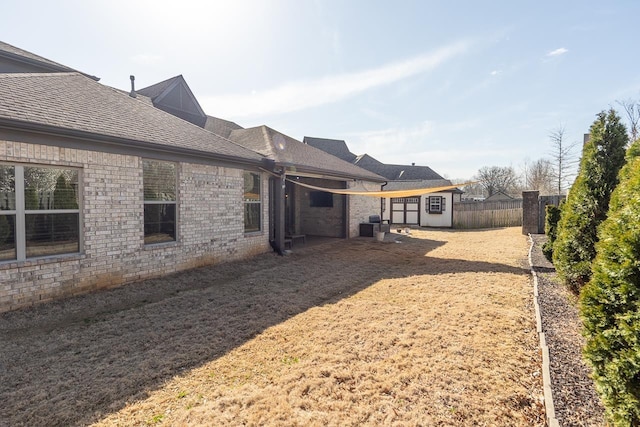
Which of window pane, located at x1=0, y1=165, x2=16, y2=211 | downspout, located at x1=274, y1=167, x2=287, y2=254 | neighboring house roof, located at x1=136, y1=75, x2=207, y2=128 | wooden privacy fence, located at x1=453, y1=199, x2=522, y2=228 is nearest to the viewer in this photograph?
window pane, located at x1=0, y1=165, x2=16, y2=211

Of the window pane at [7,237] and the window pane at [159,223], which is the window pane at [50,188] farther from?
the window pane at [159,223]

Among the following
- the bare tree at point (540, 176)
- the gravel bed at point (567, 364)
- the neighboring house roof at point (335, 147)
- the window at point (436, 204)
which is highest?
the neighboring house roof at point (335, 147)

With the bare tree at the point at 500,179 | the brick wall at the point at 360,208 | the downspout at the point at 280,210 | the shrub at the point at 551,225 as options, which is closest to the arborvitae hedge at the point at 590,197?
the shrub at the point at 551,225

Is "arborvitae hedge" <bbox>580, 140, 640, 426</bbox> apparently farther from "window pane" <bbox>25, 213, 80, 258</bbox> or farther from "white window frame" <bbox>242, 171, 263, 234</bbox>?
"white window frame" <bbox>242, 171, 263, 234</bbox>

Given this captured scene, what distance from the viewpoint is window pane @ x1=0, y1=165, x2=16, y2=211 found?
4.71 meters

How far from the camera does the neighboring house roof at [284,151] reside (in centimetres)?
1004

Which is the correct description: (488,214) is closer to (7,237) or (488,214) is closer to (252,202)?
(252,202)

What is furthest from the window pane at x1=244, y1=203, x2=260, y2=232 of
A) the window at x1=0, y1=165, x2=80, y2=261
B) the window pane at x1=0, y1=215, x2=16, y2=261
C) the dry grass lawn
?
the window pane at x1=0, y1=215, x2=16, y2=261

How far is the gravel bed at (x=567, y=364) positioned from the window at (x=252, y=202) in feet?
23.2

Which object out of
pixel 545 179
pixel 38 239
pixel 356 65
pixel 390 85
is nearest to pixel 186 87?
pixel 356 65

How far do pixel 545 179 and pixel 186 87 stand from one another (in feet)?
121

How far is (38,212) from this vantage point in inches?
199

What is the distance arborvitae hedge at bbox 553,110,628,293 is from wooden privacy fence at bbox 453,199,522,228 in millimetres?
14290

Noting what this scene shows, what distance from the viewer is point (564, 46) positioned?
7395 millimetres
